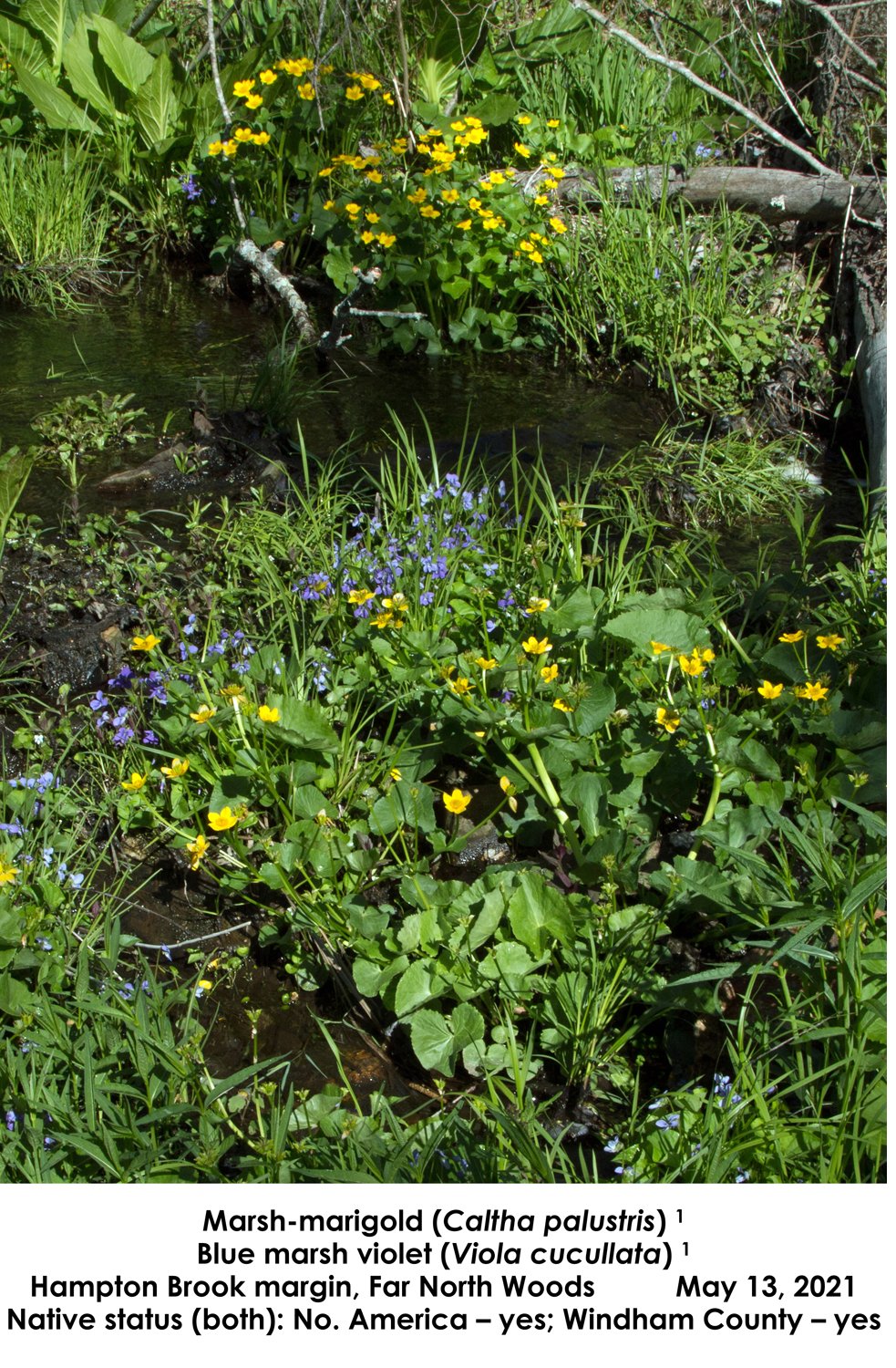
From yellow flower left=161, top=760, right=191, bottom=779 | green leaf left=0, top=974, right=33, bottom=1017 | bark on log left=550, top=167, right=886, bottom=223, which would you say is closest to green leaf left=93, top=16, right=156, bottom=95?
bark on log left=550, top=167, right=886, bottom=223

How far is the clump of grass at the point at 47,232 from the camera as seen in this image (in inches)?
220

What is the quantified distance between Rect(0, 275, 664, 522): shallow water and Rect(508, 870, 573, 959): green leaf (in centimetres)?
232

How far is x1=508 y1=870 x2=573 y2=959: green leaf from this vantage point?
7.60 ft

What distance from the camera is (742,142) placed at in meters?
6.19

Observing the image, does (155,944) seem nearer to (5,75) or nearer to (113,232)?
(113,232)

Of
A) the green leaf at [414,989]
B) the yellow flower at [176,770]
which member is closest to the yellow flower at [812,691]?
the green leaf at [414,989]

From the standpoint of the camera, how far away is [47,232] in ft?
18.6

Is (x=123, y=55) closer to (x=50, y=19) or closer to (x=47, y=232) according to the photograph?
(x=50, y=19)

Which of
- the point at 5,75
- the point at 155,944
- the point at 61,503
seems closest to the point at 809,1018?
the point at 155,944

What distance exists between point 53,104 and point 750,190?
3.37 meters

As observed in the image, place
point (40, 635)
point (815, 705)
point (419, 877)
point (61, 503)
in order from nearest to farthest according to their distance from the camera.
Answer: point (419, 877) < point (815, 705) < point (40, 635) < point (61, 503)

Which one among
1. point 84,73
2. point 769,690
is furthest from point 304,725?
point 84,73

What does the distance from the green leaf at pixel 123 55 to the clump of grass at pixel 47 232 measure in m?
0.43
